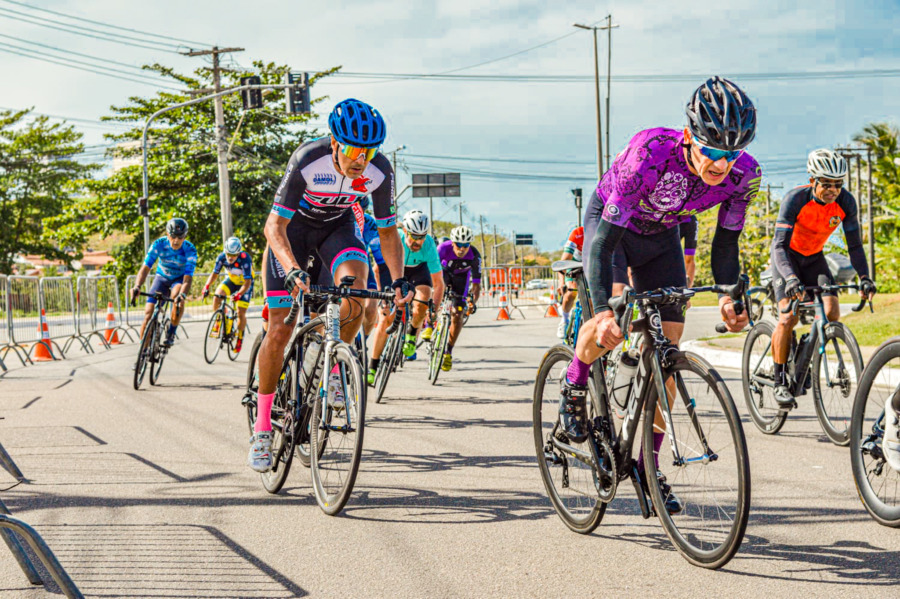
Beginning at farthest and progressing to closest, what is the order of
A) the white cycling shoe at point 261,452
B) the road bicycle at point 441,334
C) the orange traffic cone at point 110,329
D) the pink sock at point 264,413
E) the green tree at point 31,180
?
the green tree at point 31,180 → the orange traffic cone at point 110,329 → the road bicycle at point 441,334 → the pink sock at point 264,413 → the white cycling shoe at point 261,452

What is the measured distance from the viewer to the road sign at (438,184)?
4138 cm

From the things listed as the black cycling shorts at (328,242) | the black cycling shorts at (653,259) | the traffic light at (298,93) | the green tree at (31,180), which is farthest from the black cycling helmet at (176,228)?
the green tree at (31,180)

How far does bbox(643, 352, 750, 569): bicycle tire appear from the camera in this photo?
10.7 ft

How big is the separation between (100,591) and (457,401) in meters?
5.82

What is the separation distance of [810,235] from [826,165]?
639 mm

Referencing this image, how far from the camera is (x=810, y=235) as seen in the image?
6.76 meters

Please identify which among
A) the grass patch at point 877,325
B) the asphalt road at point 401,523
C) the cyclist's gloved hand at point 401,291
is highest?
the cyclist's gloved hand at point 401,291

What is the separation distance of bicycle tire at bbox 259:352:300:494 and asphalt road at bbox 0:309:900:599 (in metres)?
0.12

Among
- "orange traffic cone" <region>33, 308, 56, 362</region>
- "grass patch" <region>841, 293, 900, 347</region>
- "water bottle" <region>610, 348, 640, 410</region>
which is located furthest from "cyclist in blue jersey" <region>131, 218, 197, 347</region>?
"grass patch" <region>841, 293, 900, 347</region>

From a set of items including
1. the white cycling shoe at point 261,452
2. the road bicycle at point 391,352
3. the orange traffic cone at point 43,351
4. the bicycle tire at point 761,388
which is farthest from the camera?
the orange traffic cone at point 43,351

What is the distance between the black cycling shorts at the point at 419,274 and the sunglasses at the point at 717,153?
6.51 metres

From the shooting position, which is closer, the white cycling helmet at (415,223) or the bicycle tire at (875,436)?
the bicycle tire at (875,436)

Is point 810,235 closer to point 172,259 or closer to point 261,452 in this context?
point 261,452

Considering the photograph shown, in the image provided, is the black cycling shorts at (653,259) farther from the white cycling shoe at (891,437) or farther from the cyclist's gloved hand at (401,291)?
the cyclist's gloved hand at (401,291)
